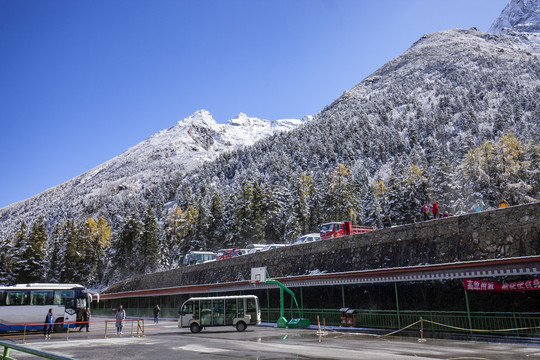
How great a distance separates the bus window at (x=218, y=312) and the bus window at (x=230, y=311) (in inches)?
10.5

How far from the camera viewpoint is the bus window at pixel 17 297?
25656 mm

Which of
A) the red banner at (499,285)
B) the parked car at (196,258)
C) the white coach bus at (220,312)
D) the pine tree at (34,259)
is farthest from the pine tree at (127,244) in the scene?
the red banner at (499,285)

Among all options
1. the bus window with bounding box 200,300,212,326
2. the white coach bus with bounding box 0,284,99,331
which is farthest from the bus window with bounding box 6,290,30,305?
the bus window with bounding box 200,300,212,326

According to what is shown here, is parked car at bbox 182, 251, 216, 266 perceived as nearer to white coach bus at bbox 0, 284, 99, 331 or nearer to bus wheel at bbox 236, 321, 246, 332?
white coach bus at bbox 0, 284, 99, 331

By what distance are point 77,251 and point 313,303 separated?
185 ft

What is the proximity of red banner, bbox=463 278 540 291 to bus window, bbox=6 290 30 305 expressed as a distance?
26903 millimetres

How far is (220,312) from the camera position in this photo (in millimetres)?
24797

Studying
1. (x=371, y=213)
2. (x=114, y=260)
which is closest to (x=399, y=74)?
(x=371, y=213)

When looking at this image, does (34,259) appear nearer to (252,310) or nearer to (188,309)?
(188,309)

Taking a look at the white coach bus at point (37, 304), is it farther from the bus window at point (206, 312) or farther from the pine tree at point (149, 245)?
the pine tree at point (149, 245)

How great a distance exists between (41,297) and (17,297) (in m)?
1.39

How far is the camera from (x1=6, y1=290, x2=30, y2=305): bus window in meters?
25.7

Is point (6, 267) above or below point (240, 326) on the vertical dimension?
above

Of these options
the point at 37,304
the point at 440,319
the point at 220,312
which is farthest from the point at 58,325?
the point at 440,319
